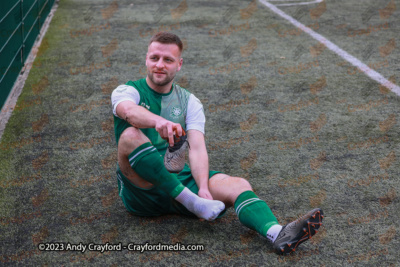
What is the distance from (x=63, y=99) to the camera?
3998 millimetres

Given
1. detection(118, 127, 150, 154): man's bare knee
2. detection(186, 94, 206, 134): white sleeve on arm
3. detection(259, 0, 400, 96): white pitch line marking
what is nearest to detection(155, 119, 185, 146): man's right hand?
detection(118, 127, 150, 154): man's bare knee

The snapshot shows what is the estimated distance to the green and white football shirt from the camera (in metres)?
2.24

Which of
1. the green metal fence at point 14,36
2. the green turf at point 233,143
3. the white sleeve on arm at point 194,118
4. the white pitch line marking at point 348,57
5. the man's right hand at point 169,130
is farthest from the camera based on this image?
the white pitch line marking at point 348,57

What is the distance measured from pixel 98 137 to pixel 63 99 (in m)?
0.87

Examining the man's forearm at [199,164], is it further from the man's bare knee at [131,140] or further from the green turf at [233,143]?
the man's bare knee at [131,140]

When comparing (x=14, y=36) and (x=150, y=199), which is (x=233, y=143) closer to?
(x=150, y=199)

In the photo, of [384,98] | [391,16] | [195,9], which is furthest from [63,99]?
[391,16]

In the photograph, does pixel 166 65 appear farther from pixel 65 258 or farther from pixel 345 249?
pixel 345 249

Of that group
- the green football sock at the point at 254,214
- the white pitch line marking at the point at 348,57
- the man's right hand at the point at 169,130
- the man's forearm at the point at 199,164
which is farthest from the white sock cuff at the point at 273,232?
the white pitch line marking at the point at 348,57

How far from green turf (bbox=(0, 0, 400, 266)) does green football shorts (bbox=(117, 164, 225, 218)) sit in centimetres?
5

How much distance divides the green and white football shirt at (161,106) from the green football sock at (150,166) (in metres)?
0.22

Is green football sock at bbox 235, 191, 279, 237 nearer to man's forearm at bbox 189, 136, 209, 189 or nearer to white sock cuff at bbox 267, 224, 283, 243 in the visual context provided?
white sock cuff at bbox 267, 224, 283, 243

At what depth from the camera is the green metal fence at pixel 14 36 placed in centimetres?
376

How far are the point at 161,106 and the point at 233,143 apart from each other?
1.05 m
